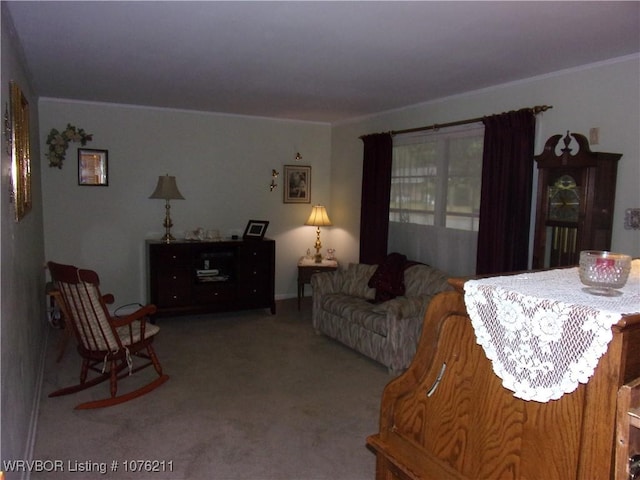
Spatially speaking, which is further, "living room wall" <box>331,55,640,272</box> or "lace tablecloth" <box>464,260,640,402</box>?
"living room wall" <box>331,55,640,272</box>

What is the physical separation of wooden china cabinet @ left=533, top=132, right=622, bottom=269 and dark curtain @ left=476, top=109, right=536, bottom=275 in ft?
1.40

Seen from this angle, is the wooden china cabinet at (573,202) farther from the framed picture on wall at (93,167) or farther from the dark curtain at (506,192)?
the framed picture on wall at (93,167)

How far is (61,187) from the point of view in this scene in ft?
16.6

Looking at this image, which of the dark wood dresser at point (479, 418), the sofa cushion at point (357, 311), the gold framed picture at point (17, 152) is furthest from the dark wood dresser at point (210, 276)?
the dark wood dresser at point (479, 418)

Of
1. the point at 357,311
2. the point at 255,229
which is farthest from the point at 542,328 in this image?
the point at 255,229

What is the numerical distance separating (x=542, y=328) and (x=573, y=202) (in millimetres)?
2363

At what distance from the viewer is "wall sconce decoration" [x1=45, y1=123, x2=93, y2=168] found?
16.1 ft

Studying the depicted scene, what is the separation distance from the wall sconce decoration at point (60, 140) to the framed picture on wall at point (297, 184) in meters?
2.39

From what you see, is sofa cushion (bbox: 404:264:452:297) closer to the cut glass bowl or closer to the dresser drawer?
the dresser drawer

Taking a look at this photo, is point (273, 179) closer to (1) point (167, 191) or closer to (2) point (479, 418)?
(1) point (167, 191)

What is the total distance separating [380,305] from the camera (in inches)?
164

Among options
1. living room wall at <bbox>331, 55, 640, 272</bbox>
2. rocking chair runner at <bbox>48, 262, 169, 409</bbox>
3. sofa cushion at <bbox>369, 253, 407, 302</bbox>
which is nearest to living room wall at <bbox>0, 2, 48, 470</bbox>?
rocking chair runner at <bbox>48, 262, 169, 409</bbox>

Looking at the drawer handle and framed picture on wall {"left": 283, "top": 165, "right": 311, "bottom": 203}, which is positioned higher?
framed picture on wall {"left": 283, "top": 165, "right": 311, "bottom": 203}

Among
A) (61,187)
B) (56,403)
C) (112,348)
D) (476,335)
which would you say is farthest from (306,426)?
(61,187)
